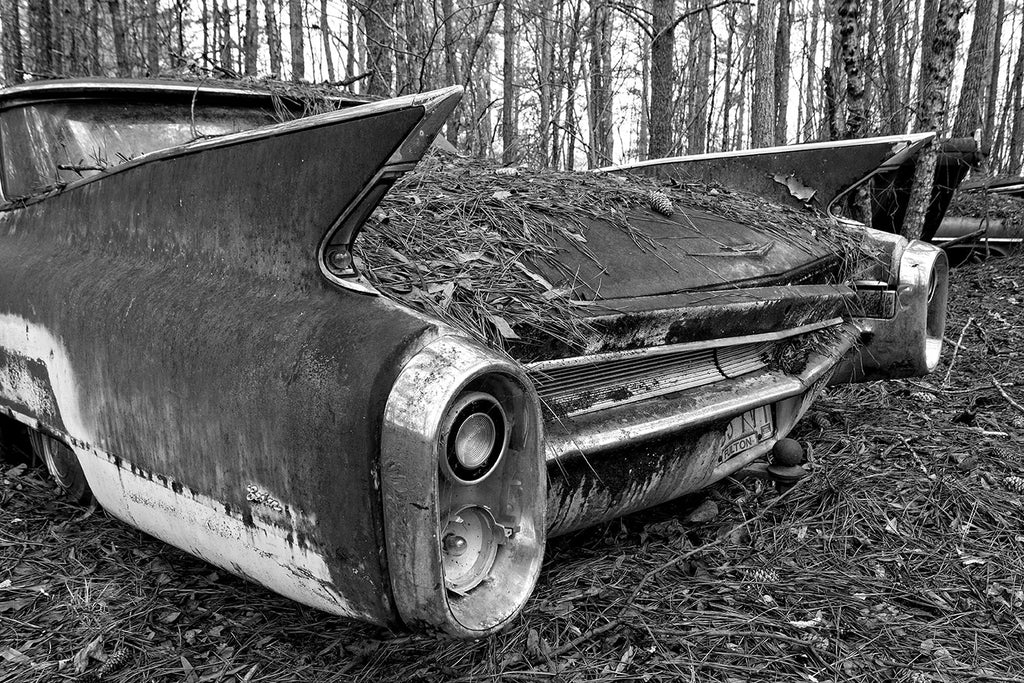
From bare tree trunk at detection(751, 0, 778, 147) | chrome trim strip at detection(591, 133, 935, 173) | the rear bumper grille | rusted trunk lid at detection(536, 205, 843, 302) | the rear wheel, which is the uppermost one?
bare tree trunk at detection(751, 0, 778, 147)

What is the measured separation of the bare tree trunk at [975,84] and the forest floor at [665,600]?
6.60 metres

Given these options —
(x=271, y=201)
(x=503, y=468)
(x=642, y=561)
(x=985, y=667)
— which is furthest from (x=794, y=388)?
(x=271, y=201)

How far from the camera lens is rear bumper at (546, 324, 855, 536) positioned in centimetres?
193

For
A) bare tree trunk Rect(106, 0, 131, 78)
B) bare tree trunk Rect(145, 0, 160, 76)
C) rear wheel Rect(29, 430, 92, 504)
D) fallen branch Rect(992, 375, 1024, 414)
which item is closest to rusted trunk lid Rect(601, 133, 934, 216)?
fallen branch Rect(992, 375, 1024, 414)

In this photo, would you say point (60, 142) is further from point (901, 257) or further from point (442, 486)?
point (901, 257)

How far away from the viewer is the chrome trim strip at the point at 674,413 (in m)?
1.92

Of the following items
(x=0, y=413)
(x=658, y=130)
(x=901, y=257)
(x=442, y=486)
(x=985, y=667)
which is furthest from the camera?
(x=658, y=130)

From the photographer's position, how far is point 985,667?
1900 mm

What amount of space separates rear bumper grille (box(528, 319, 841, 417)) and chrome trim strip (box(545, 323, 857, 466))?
3 cm

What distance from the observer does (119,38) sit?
7.84 m

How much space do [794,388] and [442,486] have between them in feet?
5.04

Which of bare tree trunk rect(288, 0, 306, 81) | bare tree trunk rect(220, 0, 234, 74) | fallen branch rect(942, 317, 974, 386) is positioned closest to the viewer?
fallen branch rect(942, 317, 974, 386)

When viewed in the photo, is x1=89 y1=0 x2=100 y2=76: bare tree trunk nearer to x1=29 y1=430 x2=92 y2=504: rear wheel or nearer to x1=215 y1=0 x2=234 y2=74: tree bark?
x1=215 y1=0 x2=234 y2=74: tree bark

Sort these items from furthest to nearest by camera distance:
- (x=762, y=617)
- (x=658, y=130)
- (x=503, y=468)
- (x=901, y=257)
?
(x=658, y=130) < (x=901, y=257) < (x=762, y=617) < (x=503, y=468)
